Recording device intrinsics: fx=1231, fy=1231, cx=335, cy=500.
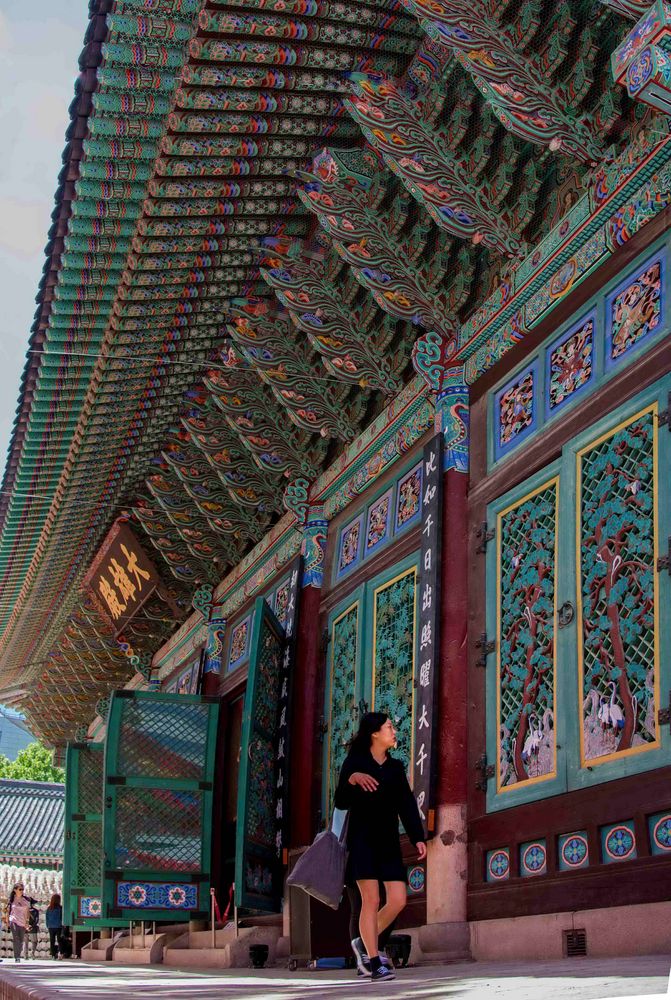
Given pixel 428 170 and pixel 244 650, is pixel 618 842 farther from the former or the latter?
pixel 244 650

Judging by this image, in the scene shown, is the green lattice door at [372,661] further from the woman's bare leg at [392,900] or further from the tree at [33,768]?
the tree at [33,768]

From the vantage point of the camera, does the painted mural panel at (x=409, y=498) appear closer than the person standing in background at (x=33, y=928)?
Yes

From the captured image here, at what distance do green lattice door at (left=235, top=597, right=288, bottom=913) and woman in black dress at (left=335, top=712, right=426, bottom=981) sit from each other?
154 inches

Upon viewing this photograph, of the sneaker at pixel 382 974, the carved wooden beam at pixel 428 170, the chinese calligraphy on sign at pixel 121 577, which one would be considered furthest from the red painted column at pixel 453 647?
the chinese calligraphy on sign at pixel 121 577

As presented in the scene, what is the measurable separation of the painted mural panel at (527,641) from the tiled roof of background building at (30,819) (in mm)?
26958

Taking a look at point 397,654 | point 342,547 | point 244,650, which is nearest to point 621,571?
point 397,654

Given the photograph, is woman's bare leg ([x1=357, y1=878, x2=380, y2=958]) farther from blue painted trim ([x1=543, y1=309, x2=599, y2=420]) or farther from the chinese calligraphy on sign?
the chinese calligraphy on sign

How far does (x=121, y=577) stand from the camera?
14750 mm

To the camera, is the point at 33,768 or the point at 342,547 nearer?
the point at 342,547

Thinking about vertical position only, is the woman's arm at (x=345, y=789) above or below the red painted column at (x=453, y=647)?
below

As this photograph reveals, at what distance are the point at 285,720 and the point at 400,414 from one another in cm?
277

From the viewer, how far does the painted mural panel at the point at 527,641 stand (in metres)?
6.32

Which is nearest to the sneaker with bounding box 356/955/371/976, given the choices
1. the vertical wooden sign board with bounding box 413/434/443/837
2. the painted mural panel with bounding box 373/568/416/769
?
the vertical wooden sign board with bounding box 413/434/443/837

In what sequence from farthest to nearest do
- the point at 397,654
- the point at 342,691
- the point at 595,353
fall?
the point at 342,691, the point at 397,654, the point at 595,353
